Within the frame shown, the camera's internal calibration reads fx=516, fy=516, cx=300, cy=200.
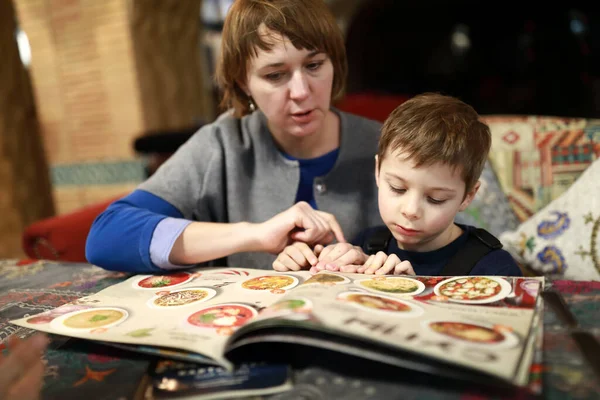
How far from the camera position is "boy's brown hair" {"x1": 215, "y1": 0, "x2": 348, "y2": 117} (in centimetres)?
108

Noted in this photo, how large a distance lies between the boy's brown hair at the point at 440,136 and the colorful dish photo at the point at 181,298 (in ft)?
1.34

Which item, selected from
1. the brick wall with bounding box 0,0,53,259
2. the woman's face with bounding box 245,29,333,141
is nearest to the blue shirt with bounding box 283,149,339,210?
the woman's face with bounding box 245,29,333,141

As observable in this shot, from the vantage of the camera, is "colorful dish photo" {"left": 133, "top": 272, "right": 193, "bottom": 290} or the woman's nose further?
the woman's nose

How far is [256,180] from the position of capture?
4.28 feet

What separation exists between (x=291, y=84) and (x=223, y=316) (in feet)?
1.88

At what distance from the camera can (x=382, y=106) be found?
8.02ft

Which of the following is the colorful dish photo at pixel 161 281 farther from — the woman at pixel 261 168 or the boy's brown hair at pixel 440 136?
the boy's brown hair at pixel 440 136

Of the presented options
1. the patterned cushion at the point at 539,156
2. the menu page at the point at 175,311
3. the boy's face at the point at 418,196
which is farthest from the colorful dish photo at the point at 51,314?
the patterned cushion at the point at 539,156

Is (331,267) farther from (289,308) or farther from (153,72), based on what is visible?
(153,72)

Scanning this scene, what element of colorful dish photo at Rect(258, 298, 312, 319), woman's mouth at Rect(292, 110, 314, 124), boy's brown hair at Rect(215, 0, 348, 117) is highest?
boy's brown hair at Rect(215, 0, 348, 117)

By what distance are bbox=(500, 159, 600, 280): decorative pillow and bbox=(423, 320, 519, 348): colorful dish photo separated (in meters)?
0.83

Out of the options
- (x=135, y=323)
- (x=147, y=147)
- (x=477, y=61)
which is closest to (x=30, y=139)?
(x=147, y=147)

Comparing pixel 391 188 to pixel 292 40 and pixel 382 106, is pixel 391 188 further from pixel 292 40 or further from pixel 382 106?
pixel 382 106

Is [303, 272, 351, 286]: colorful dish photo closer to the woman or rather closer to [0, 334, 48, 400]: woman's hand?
the woman
